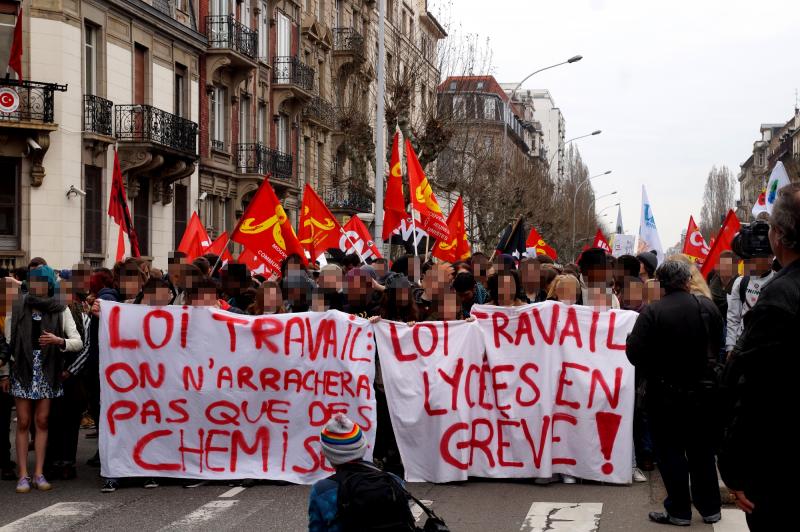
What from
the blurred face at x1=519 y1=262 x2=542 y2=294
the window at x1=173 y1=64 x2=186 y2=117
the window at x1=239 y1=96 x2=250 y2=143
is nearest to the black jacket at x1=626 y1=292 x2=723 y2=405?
the blurred face at x1=519 y1=262 x2=542 y2=294

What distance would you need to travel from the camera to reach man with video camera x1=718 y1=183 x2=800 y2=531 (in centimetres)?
365

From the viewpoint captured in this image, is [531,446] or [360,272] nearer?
[531,446]

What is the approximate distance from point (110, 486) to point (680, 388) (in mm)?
4565

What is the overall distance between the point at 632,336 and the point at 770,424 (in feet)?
11.2

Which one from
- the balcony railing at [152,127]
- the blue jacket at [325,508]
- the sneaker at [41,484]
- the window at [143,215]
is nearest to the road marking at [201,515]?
the sneaker at [41,484]

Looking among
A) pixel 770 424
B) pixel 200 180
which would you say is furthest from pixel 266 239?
pixel 200 180

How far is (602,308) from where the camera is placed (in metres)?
8.70

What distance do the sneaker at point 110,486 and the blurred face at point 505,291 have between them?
350 cm

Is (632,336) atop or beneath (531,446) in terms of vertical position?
atop

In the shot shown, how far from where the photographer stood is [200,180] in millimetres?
30422

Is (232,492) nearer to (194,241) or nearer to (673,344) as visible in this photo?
(673,344)

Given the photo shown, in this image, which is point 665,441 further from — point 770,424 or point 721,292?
A: point 721,292

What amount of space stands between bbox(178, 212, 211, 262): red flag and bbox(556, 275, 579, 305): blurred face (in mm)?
8701

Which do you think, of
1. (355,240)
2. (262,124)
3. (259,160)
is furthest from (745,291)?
(262,124)
